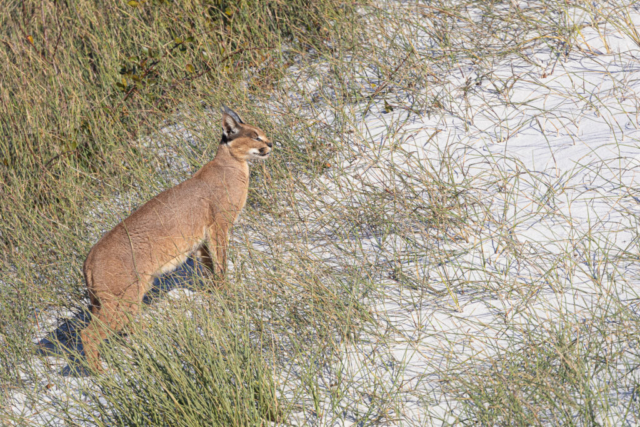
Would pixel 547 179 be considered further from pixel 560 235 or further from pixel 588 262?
pixel 588 262

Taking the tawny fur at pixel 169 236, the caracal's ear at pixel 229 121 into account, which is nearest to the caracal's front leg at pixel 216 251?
the tawny fur at pixel 169 236

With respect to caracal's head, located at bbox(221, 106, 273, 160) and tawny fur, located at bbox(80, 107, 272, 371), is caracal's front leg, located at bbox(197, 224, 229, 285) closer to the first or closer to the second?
tawny fur, located at bbox(80, 107, 272, 371)

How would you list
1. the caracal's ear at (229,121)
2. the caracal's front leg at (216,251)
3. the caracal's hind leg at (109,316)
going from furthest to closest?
the caracal's ear at (229,121) → the caracal's front leg at (216,251) → the caracal's hind leg at (109,316)

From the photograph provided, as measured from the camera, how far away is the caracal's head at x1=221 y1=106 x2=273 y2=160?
512 centimetres

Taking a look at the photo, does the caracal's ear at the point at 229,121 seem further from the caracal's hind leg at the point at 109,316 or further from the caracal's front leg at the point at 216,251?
the caracal's hind leg at the point at 109,316

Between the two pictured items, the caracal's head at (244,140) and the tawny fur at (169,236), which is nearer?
the tawny fur at (169,236)

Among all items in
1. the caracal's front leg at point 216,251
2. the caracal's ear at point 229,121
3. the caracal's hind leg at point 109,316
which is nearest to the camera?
the caracal's hind leg at point 109,316

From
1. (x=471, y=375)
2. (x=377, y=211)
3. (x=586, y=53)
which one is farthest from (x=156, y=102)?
(x=471, y=375)

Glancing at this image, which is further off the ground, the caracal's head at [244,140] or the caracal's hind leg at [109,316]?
the caracal's head at [244,140]

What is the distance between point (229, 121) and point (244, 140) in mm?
188

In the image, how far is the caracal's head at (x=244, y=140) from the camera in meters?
5.12

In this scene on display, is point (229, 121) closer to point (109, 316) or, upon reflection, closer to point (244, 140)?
point (244, 140)

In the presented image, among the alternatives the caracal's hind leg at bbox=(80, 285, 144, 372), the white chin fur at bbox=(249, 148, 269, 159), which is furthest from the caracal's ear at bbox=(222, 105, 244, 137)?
the caracal's hind leg at bbox=(80, 285, 144, 372)

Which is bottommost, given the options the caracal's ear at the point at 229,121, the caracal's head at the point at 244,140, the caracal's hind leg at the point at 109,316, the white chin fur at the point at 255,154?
the caracal's hind leg at the point at 109,316
